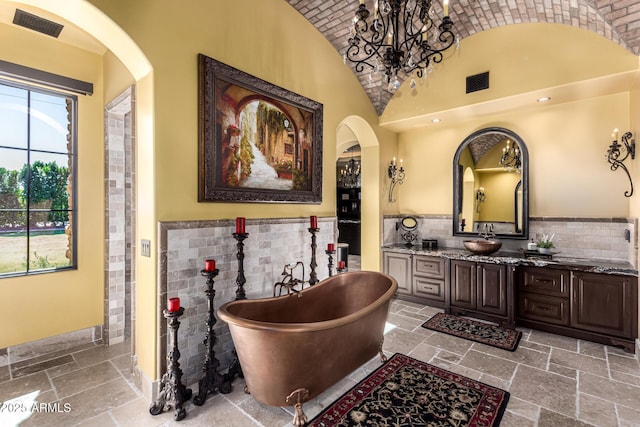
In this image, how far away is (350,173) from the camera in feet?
28.6

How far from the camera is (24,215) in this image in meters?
2.92

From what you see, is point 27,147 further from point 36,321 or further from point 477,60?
point 477,60

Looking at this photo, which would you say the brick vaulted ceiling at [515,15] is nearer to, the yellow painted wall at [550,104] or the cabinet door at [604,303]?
the yellow painted wall at [550,104]

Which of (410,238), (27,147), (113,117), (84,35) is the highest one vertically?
(84,35)

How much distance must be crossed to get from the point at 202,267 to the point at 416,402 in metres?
2.00

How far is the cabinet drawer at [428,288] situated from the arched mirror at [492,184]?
924mm

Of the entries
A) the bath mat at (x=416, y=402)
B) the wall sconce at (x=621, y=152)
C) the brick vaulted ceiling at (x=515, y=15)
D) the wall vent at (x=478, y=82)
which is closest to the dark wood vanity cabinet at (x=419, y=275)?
the bath mat at (x=416, y=402)

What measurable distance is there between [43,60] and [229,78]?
1.97m

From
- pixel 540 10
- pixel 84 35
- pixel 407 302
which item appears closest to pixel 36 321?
pixel 84 35

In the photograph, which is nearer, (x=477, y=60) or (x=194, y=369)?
(x=194, y=369)

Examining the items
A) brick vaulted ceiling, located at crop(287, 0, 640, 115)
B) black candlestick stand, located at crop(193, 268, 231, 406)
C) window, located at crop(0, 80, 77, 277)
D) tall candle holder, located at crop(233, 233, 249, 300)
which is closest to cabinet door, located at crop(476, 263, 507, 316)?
brick vaulted ceiling, located at crop(287, 0, 640, 115)

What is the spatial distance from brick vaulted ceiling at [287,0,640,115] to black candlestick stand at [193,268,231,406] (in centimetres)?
313

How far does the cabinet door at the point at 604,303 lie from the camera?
3.06m

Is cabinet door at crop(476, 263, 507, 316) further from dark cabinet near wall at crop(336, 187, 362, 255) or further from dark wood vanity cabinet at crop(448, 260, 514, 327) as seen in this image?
dark cabinet near wall at crop(336, 187, 362, 255)
